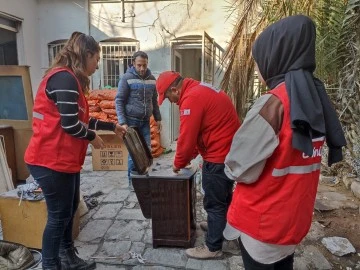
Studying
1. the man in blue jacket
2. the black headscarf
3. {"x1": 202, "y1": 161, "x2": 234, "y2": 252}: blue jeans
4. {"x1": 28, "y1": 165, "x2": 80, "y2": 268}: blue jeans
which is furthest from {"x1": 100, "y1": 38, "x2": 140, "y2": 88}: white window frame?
the black headscarf

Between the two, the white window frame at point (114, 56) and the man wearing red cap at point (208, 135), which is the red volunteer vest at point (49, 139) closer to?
the man wearing red cap at point (208, 135)

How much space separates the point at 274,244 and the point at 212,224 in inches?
47.6

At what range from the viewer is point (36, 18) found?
21.7ft

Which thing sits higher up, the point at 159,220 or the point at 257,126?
the point at 257,126

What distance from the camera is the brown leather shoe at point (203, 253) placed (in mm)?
2492

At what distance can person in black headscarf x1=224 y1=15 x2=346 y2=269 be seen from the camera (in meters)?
1.14

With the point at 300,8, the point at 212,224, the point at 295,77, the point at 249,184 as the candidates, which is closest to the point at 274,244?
the point at 249,184

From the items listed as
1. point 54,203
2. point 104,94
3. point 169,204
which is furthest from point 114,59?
point 54,203

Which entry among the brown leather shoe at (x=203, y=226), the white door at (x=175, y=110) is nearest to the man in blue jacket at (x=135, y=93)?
the brown leather shoe at (x=203, y=226)

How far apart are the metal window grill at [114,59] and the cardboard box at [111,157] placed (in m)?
1.98

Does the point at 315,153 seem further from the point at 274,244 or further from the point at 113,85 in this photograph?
the point at 113,85

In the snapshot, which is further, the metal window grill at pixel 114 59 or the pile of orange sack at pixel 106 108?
the metal window grill at pixel 114 59

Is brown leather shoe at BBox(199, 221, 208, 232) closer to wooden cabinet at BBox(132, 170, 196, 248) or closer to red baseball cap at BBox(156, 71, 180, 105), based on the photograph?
wooden cabinet at BBox(132, 170, 196, 248)

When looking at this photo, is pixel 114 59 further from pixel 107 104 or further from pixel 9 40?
pixel 9 40
